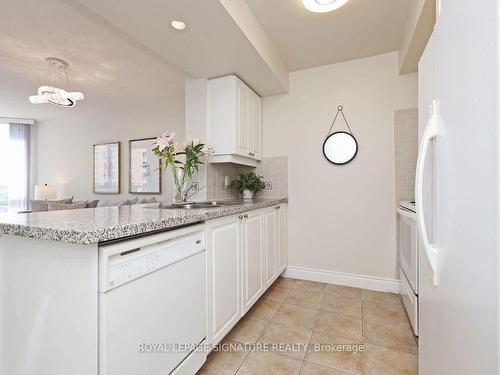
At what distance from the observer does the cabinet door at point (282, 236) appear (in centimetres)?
255

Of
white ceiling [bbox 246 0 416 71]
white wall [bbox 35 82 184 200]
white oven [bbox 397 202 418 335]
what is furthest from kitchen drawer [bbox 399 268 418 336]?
white wall [bbox 35 82 184 200]

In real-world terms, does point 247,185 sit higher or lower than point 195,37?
lower

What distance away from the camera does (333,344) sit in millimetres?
1617

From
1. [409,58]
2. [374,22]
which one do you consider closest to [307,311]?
[409,58]

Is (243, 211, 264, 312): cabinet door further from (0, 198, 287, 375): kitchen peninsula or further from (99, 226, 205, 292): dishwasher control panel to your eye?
(99, 226, 205, 292): dishwasher control panel

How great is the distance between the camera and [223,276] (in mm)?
1526

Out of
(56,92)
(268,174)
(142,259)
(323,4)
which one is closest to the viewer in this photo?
(142,259)

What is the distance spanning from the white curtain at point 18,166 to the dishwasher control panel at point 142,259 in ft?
19.4

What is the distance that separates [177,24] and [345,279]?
2.65 m

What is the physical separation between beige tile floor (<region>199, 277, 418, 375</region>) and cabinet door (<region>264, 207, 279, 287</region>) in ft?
0.69

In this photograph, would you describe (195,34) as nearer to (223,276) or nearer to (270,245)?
(223,276)

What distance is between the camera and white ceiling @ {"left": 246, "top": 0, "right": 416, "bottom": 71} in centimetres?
185

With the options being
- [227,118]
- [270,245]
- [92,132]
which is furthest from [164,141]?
[92,132]

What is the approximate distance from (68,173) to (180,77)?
11.2 ft
